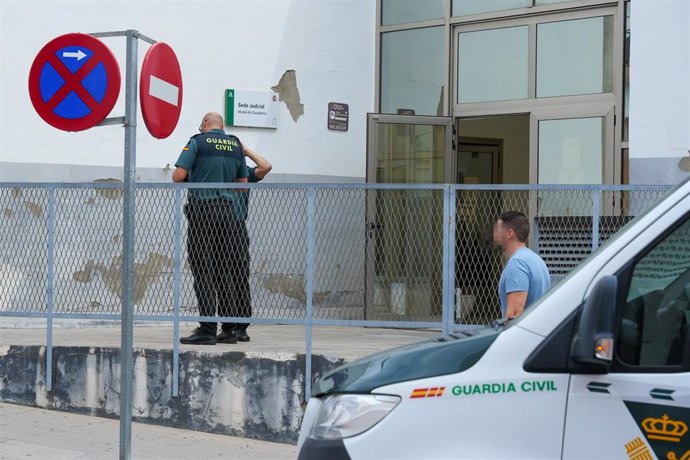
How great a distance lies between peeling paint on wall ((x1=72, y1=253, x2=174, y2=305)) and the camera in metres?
7.71

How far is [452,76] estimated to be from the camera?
1097 centimetres

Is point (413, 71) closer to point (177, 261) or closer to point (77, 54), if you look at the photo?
point (177, 261)

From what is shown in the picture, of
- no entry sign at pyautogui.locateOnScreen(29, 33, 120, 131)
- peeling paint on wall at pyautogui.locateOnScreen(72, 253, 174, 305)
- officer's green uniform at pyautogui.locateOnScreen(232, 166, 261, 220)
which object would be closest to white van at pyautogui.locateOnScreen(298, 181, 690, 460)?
no entry sign at pyautogui.locateOnScreen(29, 33, 120, 131)

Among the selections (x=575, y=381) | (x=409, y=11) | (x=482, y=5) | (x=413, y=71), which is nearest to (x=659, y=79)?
(x=482, y=5)

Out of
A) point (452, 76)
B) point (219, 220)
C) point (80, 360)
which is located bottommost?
point (80, 360)

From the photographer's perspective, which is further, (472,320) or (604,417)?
(472,320)

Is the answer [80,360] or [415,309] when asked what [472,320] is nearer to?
[415,309]

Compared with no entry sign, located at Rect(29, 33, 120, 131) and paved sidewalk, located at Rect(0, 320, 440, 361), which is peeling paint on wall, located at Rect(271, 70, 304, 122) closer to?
paved sidewalk, located at Rect(0, 320, 440, 361)

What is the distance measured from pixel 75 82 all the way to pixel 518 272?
276 centimetres

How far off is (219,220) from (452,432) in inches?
183

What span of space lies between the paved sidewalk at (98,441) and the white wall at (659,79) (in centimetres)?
434

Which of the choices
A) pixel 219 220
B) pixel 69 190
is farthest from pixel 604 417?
pixel 69 190

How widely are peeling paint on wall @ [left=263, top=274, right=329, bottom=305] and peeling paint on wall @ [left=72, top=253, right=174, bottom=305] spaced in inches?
30.8

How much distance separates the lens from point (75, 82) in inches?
223
